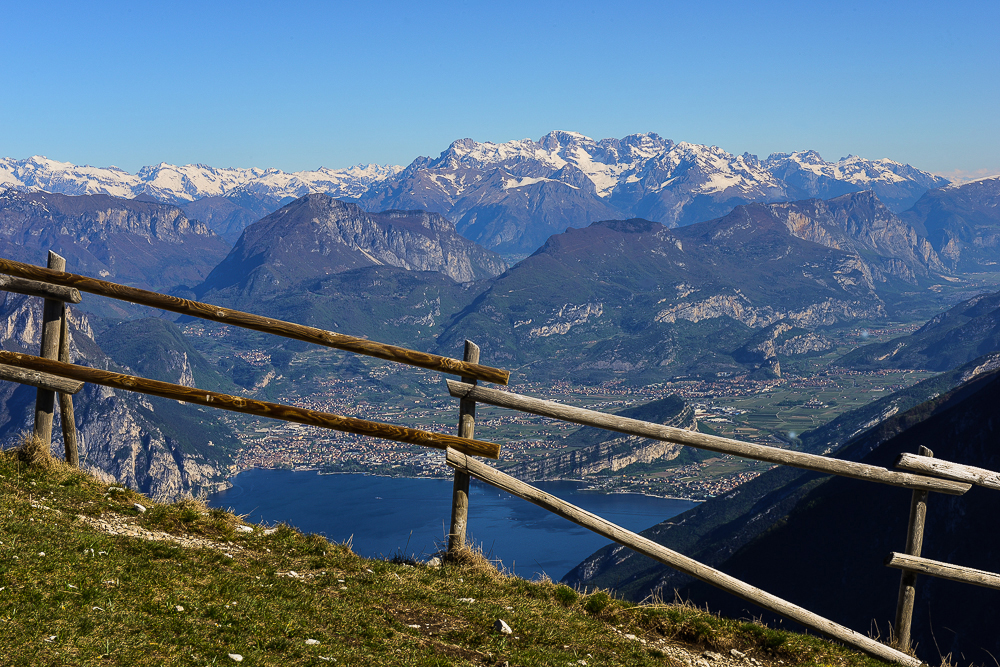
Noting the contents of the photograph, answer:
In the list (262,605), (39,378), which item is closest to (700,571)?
(262,605)

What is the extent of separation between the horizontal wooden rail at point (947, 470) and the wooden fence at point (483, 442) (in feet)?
0.05

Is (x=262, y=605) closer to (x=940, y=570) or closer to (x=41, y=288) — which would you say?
(x=41, y=288)

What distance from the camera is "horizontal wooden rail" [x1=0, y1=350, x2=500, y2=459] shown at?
1245cm

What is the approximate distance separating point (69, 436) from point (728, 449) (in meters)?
12.0

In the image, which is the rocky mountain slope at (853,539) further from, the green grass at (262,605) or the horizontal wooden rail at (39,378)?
the horizontal wooden rail at (39,378)

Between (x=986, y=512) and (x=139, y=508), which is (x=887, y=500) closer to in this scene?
(x=986, y=512)

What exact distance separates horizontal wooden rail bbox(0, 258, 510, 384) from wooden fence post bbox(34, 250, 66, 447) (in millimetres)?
497

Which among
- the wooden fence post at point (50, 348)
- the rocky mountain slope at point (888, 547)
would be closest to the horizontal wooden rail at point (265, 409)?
the wooden fence post at point (50, 348)

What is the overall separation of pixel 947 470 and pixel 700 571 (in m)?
4.12

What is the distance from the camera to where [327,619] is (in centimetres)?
973

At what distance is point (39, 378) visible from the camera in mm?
13094

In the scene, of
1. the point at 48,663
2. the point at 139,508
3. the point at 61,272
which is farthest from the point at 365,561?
the point at 61,272

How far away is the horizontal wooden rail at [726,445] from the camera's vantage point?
1179 centimetres

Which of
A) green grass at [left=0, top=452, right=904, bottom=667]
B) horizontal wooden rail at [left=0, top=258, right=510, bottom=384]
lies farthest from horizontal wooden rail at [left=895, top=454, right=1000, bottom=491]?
horizontal wooden rail at [left=0, top=258, right=510, bottom=384]
